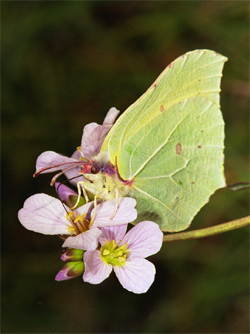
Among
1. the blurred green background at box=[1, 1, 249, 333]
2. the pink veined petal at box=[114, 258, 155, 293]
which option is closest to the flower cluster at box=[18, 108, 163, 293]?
the pink veined petal at box=[114, 258, 155, 293]

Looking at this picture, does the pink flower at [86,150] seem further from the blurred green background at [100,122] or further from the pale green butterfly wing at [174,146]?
the blurred green background at [100,122]

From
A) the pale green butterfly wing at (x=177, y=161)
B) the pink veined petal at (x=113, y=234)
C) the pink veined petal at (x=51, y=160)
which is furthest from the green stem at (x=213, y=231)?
the pink veined petal at (x=51, y=160)

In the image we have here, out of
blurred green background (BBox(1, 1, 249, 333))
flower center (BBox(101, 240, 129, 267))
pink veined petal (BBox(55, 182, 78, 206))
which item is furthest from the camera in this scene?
blurred green background (BBox(1, 1, 249, 333))

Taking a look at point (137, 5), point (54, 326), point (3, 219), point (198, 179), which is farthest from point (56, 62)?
point (54, 326)

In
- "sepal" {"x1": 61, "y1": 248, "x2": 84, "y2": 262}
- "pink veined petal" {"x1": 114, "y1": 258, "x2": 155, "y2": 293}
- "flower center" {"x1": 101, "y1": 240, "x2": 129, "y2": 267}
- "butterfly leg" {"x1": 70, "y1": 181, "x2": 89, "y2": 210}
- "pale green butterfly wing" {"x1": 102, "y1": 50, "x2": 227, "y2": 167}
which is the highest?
"pale green butterfly wing" {"x1": 102, "y1": 50, "x2": 227, "y2": 167}

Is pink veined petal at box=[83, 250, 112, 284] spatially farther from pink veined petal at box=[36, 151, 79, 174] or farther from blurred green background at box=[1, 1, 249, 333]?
blurred green background at box=[1, 1, 249, 333]
